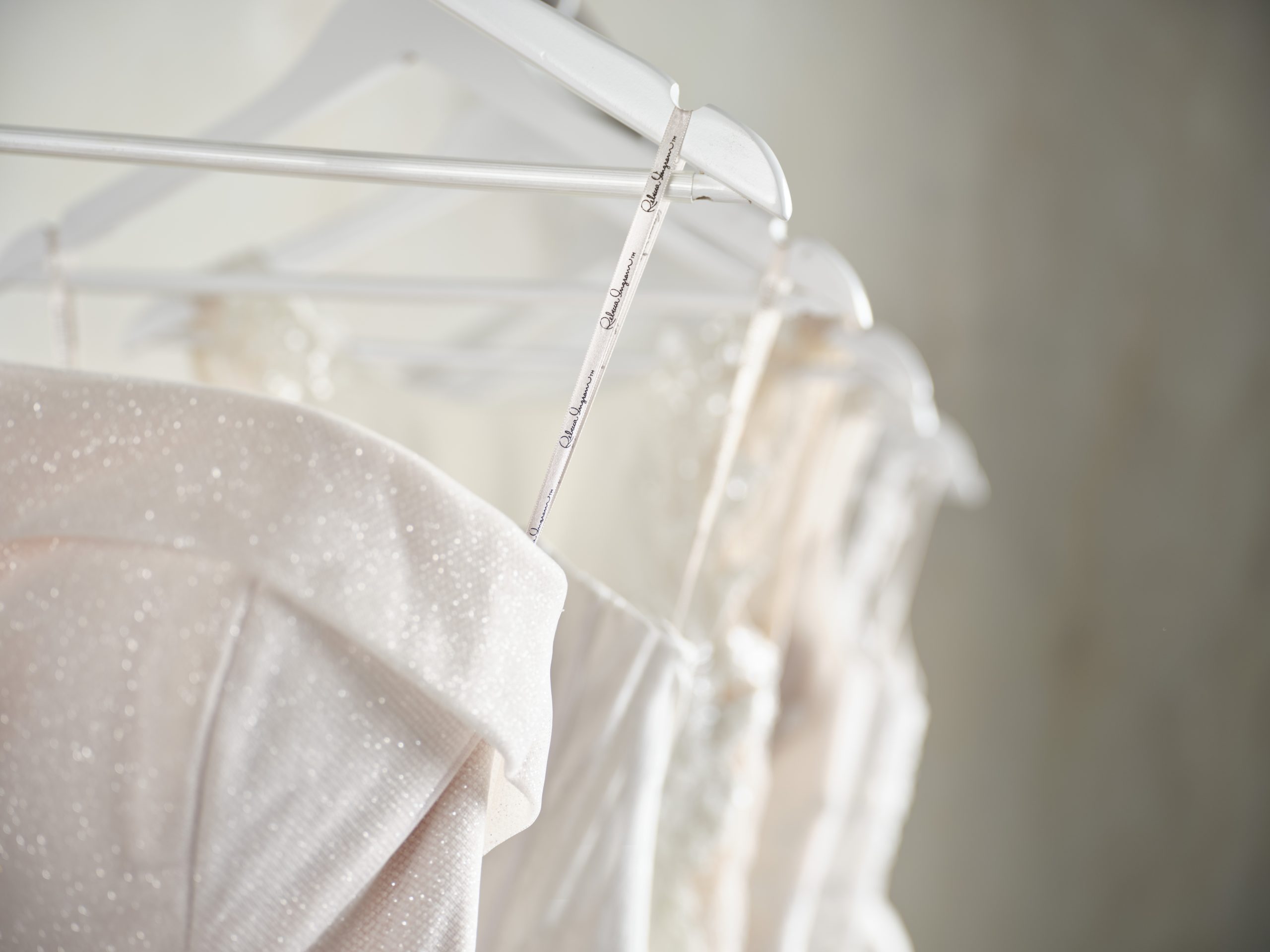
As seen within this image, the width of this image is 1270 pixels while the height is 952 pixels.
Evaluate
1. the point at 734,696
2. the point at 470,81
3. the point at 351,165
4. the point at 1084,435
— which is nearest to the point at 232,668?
the point at 351,165

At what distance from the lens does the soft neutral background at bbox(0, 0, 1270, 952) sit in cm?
184

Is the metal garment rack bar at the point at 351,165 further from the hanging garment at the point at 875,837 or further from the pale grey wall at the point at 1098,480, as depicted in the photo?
the pale grey wall at the point at 1098,480

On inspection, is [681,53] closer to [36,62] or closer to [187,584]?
[36,62]

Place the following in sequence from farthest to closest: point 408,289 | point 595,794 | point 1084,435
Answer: point 1084,435
point 408,289
point 595,794

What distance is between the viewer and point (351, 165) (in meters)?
0.40

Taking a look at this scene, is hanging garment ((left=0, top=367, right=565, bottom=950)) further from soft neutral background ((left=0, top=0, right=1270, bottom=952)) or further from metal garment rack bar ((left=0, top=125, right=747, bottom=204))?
soft neutral background ((left=0, top=0, right=1270, bottom=952))

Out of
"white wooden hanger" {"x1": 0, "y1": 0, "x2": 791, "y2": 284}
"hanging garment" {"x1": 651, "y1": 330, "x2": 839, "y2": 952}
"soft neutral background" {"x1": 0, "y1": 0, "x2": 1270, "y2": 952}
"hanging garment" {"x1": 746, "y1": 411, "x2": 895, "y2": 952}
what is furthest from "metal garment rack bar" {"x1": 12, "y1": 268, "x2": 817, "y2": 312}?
"soft neutral background" {"x1": 0, "y1": 0, "x2": 1270, "y2": 952}

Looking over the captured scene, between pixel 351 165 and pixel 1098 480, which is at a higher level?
pixel 1098 480

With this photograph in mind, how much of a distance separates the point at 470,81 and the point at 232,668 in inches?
14.5

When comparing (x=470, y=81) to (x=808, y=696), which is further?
(x=808, y=696)

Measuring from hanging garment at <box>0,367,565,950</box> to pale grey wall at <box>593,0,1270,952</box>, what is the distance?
1.62 m

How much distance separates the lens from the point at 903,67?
Result: 1.78m

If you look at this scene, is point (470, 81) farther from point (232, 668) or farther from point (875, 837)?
point (875, 837)

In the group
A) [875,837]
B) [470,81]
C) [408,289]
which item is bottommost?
[875,837]
